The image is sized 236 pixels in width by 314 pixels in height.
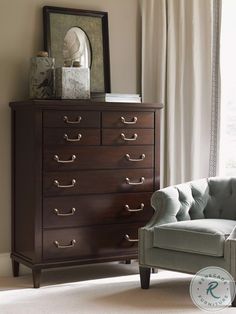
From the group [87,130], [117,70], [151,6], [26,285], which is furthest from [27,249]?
[151,6]

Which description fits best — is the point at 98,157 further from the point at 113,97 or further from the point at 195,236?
the point at 195,236

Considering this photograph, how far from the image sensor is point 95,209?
414 centimetres

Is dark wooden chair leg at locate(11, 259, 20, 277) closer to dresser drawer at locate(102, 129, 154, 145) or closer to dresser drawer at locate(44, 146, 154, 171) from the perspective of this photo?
dresser drawer at locate(44, 146, 154, 171)

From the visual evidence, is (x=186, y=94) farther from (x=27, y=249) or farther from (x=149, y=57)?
(x=27, y=249)

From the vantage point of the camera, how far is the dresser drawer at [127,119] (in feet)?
13.7

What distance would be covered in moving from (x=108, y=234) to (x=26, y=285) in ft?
2.02

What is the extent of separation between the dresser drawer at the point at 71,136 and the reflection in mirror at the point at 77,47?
575 mm

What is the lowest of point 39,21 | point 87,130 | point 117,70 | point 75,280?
point 75,280

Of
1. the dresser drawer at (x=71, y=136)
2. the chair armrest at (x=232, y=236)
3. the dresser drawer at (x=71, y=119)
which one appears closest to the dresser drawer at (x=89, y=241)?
the dresser drawer at (x=71, y=136)

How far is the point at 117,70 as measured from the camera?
4742 millimetres

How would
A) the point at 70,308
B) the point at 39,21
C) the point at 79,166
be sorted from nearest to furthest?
the point at 70,308
the point at 79,166
the point at 39,21

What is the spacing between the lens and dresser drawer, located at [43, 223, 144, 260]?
4000mm

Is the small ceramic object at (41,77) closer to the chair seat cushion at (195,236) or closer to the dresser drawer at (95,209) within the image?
the dresser drawer at (95,209)

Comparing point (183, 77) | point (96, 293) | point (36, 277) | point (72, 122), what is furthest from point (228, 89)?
point (36, 277)
